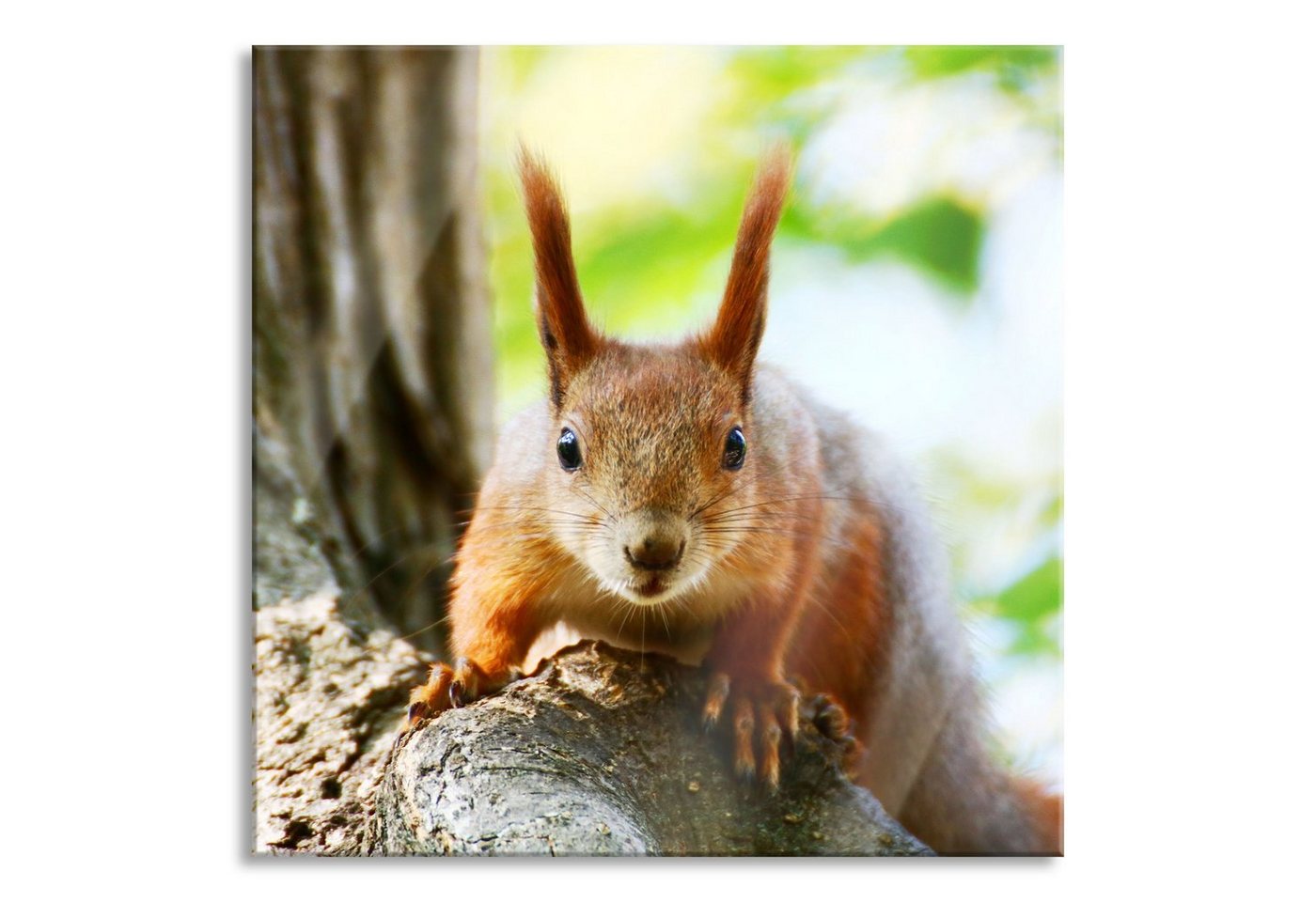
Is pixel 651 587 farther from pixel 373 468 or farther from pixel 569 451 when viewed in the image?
pixel 373 468

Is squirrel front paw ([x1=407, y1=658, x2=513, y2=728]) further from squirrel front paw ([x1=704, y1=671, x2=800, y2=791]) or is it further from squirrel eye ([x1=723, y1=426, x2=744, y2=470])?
squirrel eye ([x1=723, y1=426, x2=744, y2=470])

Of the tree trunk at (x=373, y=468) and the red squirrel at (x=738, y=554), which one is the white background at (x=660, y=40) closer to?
the tree trunk at (x=373, y=468)

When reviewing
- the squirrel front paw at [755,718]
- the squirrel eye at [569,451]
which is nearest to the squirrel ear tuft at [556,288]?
the squirrel eye at [569,451]

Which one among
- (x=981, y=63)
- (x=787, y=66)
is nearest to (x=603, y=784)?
(x=787, y=66)

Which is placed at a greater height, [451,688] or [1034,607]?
[1034,607]

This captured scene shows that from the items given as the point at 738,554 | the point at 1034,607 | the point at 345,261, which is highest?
the point at 345,261

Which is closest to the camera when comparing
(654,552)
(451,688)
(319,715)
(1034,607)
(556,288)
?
(654,552)

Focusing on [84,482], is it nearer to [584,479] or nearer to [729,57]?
[584,479]

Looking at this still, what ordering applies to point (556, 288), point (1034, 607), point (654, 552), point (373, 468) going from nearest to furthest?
point (654, 552) < point (556, 288) < point (1034, 607) < point (373, 468)

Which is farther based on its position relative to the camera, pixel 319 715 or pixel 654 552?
pixel 319 715
